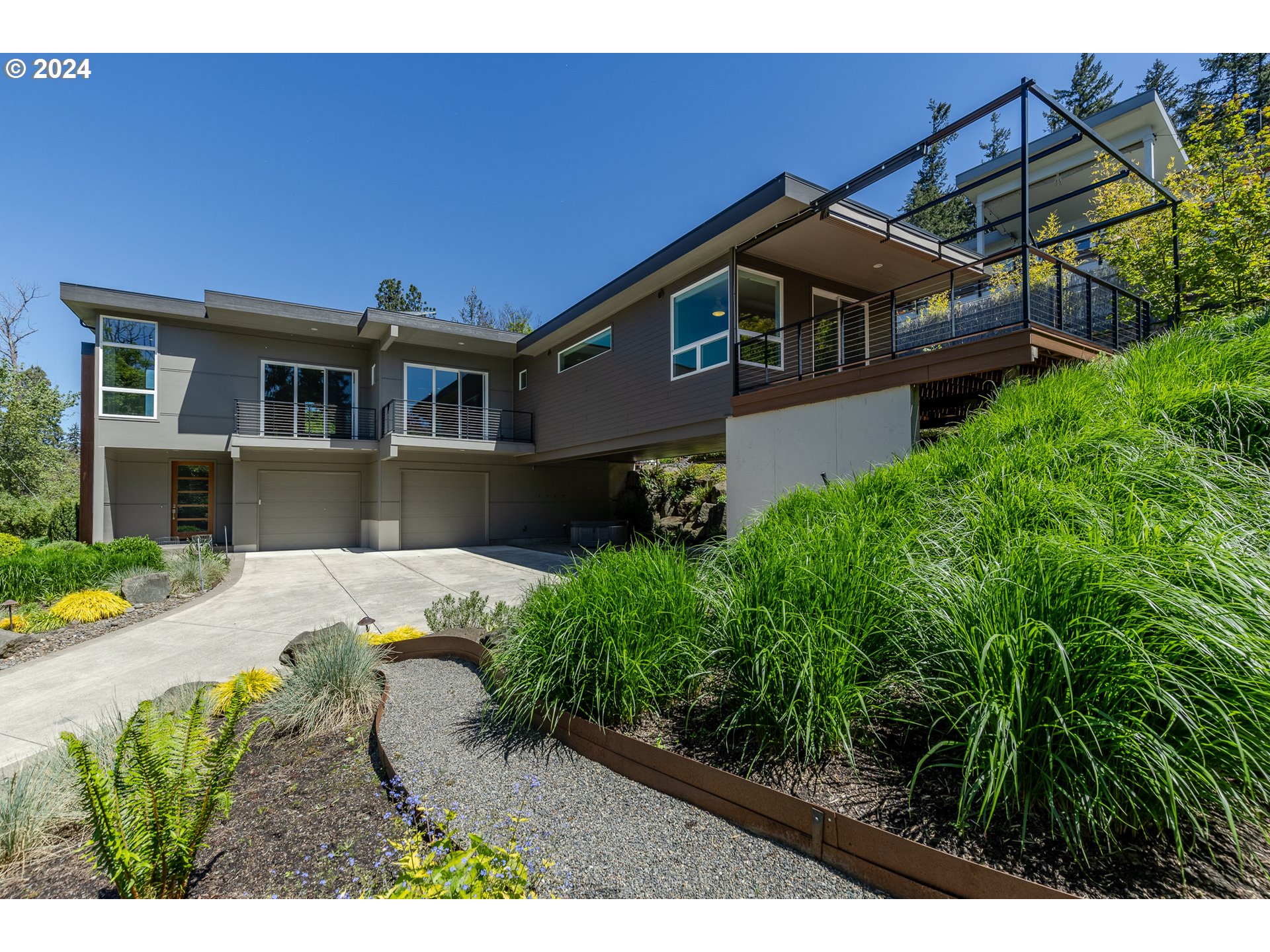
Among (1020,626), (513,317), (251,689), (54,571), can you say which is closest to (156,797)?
(251,689)

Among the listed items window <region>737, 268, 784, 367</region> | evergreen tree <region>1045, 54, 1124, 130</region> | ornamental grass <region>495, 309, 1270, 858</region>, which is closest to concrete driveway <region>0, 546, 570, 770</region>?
ornamental grass <region>495, 309, 1270, 858</region>

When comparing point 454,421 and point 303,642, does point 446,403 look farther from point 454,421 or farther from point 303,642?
point 303,642

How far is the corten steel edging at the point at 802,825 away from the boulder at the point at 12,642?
18.6 ft

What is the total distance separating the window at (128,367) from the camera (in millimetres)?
12242

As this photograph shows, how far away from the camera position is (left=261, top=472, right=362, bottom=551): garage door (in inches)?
557

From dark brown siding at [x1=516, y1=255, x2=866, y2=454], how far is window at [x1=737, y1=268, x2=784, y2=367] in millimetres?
163

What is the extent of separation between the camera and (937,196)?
91.8 feet

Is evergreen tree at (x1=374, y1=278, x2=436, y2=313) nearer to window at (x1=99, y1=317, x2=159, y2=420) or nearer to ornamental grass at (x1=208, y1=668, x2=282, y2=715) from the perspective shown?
window at (x1=99, y1=317, x2=159, y2=420)

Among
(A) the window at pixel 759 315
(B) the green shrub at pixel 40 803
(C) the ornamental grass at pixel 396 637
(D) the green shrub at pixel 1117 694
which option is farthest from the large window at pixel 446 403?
(D) the green shrub at pixel 1117 694

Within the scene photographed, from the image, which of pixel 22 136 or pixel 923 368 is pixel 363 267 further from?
pixel 923 368

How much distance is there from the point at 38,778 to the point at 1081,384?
7563 millimetres

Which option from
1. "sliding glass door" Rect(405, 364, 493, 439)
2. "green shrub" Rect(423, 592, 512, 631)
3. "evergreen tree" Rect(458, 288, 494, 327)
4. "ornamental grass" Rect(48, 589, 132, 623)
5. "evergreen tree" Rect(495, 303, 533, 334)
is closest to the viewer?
"green shrub" Rect(423, 592, 512, 631)

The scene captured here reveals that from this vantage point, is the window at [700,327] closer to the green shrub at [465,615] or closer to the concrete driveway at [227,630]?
the concrete driveway at [227,630]

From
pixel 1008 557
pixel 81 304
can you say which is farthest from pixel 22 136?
pixel 1008 557
